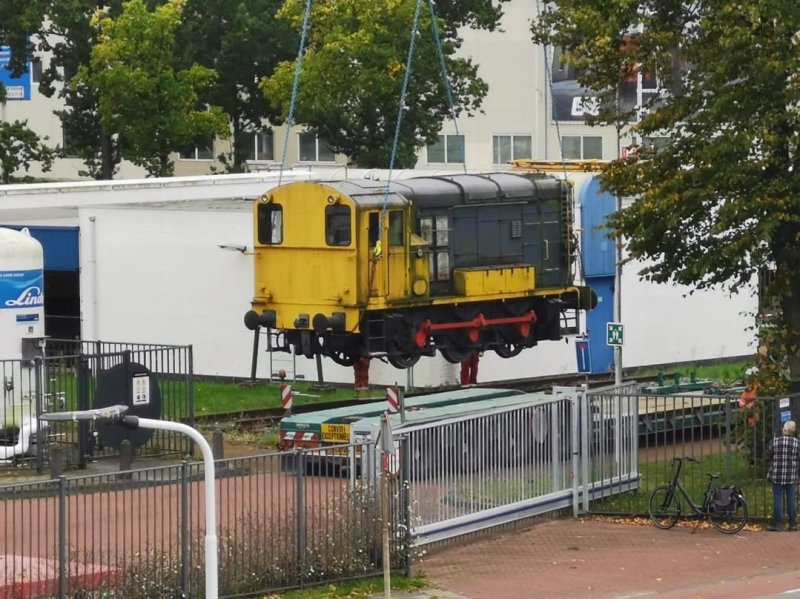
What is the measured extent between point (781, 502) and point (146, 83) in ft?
119

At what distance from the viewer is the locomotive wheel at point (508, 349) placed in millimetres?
28258

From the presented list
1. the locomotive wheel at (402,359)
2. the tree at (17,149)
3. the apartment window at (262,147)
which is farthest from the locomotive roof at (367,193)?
the apartment window at (262,147)

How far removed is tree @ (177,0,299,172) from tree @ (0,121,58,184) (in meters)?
6.26

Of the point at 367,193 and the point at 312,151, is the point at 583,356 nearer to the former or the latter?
the point at 367,193

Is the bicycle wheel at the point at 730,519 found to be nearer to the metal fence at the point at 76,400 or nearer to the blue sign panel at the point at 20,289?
the metal fence at the point at 76,400

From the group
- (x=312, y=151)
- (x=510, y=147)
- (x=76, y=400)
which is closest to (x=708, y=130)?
(x=76, y=400)

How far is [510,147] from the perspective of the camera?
238 ft

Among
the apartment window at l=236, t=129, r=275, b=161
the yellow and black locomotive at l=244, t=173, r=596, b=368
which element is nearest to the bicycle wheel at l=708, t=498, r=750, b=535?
the yellow and black locomotive at l=244, t=173, r=596, b=368

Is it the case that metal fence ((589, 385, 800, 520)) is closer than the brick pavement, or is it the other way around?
the brick pavement

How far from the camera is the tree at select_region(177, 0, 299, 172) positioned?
6069cm

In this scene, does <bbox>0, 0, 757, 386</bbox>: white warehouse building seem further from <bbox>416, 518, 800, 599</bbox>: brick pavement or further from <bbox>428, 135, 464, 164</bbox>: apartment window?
<bbox>428, 135, 464, 164</bbox>: apartment window

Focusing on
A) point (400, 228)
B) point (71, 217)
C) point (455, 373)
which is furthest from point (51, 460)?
point (71, 217)

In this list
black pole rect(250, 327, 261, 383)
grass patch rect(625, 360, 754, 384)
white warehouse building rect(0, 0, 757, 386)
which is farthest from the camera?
grass patch rect(625, 360, 754, 384)

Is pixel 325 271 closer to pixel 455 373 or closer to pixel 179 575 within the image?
pixel 179 575
